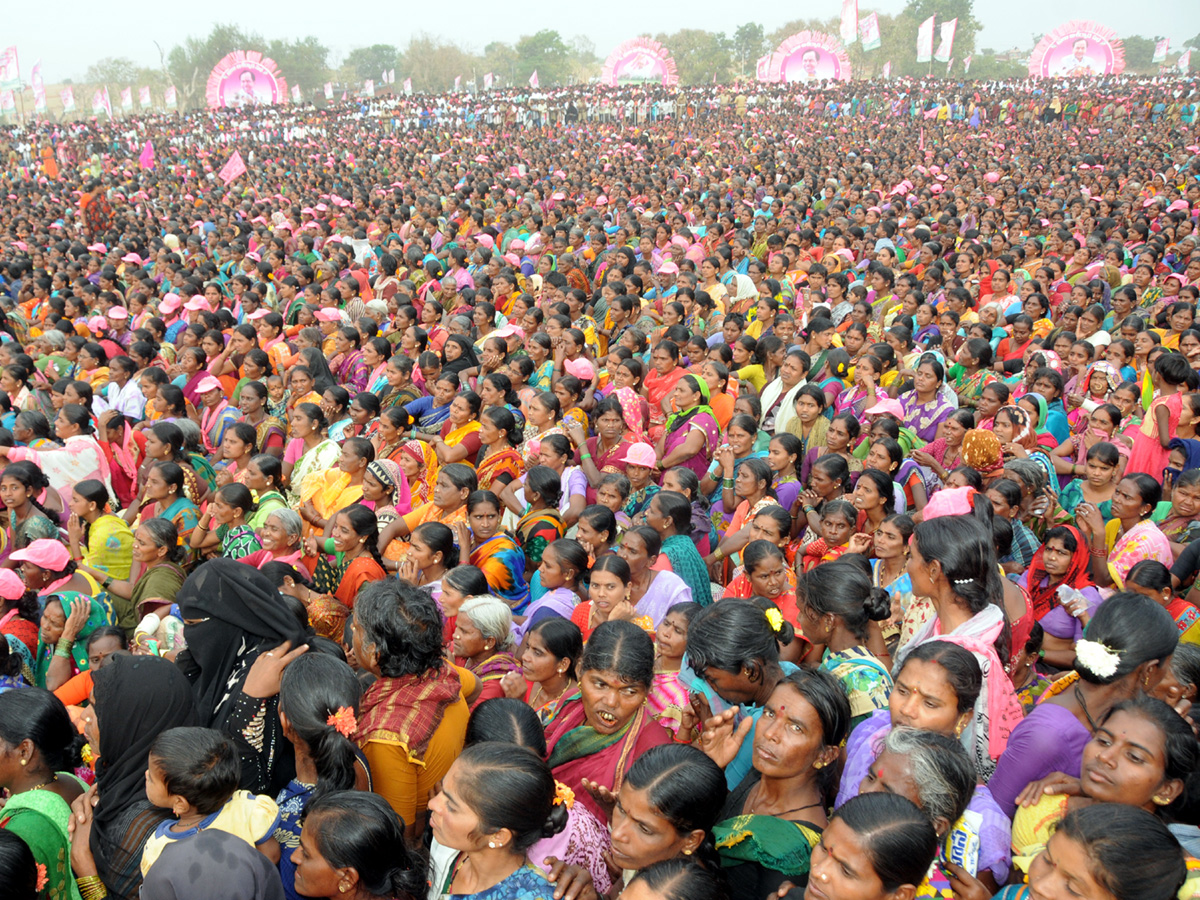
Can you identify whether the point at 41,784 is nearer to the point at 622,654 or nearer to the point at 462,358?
the point at 622,654

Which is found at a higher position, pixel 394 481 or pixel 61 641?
pixel 394 481

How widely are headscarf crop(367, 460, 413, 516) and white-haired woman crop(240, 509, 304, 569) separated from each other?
57 cm

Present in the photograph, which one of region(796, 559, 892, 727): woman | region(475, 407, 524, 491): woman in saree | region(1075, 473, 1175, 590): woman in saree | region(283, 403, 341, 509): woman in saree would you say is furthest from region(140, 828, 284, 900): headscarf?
region(1075, 473, 1175, 590): woman in saree

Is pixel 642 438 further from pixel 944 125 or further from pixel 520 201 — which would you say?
pixel 944 125

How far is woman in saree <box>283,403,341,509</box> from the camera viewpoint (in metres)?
4.98

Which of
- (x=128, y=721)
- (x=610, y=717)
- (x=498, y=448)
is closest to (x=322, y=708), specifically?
(x=128, y=721)

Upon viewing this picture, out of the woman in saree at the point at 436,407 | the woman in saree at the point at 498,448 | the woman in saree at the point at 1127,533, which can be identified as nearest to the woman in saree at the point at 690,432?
the woman in saree at the point at 498,448

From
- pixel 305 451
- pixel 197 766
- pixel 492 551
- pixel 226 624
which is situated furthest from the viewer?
pixel 305 451

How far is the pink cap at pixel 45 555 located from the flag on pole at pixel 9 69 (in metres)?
38.5

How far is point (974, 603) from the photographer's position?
106 inches

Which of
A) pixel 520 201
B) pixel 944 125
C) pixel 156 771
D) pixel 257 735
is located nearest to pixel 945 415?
pixel 257 735

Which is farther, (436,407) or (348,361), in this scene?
(348,361)

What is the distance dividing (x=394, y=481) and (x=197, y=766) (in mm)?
2562

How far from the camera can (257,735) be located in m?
2.48
